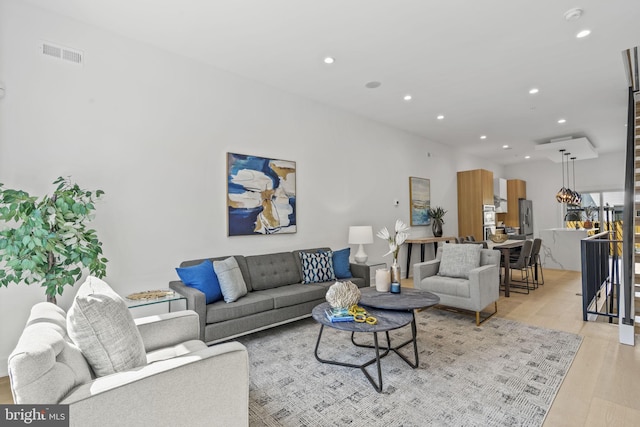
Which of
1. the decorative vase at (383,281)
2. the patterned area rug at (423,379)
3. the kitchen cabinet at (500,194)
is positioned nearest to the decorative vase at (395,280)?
the decorative vase at (383,281)

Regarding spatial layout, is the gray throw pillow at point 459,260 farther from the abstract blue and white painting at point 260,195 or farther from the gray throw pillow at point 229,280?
the gray throw pillow at point 229,280

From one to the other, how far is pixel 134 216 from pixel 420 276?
3491 millimetres

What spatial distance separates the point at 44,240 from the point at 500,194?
9.96m

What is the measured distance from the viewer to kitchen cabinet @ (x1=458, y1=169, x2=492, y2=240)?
797 centimetres

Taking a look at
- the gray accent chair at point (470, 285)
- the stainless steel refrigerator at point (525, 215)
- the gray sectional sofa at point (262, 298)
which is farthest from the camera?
the stainless steel refrigerator at point (525, 215)

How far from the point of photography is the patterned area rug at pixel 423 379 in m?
2.10

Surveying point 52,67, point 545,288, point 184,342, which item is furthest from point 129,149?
point 545,288

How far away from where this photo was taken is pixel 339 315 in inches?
101

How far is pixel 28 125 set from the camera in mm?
2752

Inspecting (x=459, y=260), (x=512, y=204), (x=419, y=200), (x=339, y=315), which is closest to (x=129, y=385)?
(x=339, y=315)

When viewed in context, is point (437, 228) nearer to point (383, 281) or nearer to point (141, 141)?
point (383, 281)

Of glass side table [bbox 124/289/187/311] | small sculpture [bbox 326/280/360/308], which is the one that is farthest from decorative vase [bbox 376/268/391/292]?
glass side table [bbox 124/289/187/311]

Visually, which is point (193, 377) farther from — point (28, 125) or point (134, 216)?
point (28, 125)

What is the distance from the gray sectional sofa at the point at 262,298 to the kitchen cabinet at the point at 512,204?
24.0ft
